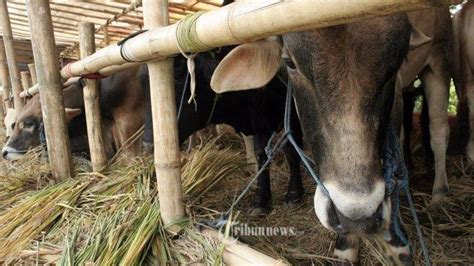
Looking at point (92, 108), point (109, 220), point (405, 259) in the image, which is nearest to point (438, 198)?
point (405, 259)

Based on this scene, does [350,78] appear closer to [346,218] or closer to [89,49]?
[346,218]

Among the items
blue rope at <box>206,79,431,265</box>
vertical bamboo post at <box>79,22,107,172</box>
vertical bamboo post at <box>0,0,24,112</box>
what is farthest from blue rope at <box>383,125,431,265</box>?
vertical bamboo post at <box>0,0,24,112</box>

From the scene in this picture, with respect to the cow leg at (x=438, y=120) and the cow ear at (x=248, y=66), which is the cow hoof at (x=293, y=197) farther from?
the cow ear at (x=248, y=66)

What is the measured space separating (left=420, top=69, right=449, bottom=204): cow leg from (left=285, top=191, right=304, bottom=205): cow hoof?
1.03m

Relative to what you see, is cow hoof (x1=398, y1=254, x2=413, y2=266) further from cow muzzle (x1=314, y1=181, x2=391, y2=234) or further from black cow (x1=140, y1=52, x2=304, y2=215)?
black cow (x1=140, y1=52, x2=304, y2=215)

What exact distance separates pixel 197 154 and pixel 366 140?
4.67 ft

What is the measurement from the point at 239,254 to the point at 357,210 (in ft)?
1.93

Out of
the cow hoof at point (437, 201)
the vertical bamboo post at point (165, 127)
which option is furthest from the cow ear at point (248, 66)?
the cow hoof at point (437, 201)

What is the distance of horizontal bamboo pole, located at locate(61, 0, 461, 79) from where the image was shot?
929 mm

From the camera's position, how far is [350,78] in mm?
1438

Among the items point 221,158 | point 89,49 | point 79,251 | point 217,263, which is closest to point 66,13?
point 89,49

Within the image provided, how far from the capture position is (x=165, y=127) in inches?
77.0

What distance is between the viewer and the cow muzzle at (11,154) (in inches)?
175

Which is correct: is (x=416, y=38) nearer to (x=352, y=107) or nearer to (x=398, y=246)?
(x=352, y=107)
